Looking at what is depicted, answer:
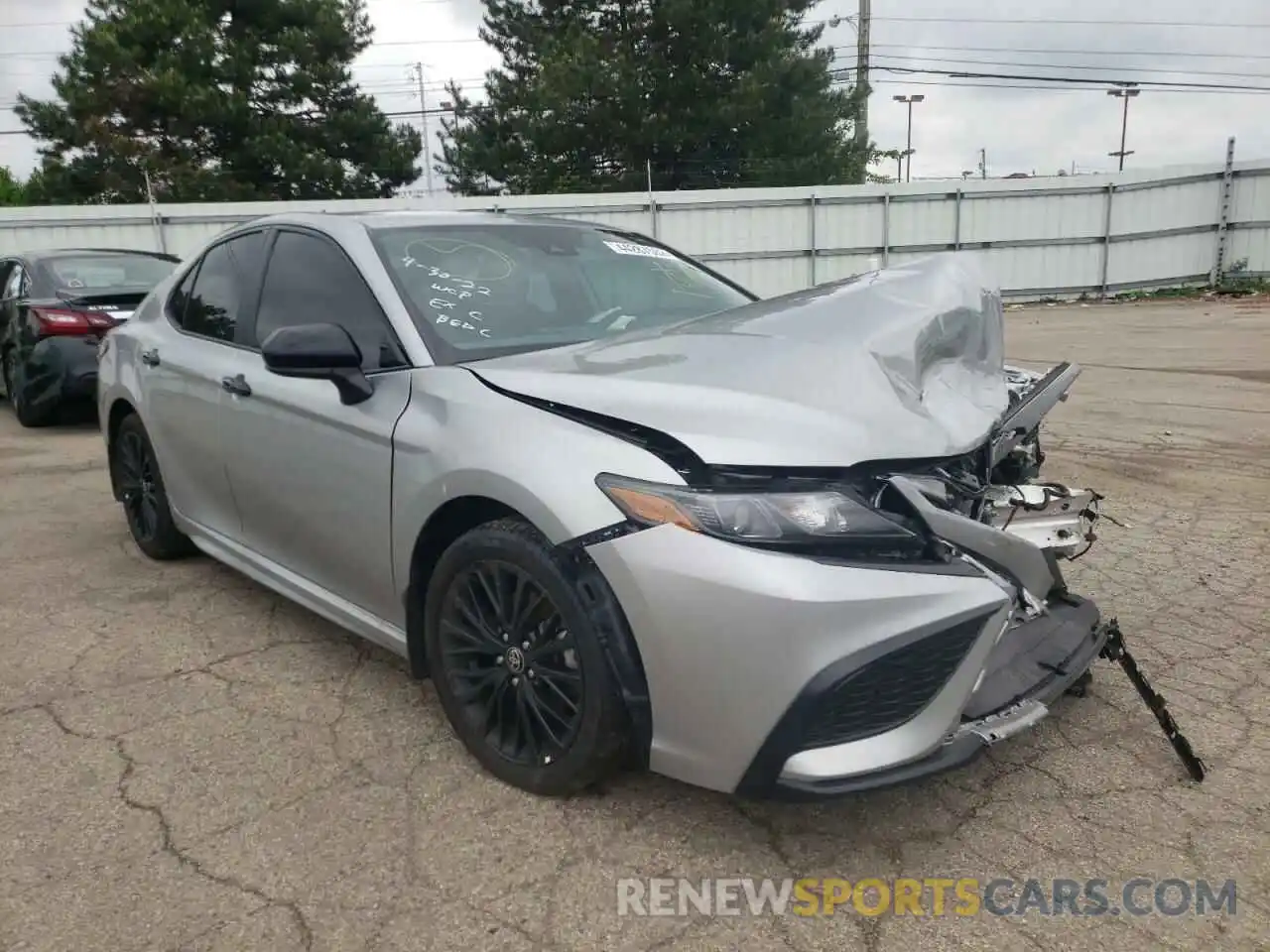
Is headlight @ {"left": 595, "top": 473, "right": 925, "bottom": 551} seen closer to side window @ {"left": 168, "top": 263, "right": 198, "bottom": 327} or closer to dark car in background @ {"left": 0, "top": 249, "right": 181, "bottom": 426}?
side window @ {"left": 168, "top": 263, "right": 198, "bottom": 327}

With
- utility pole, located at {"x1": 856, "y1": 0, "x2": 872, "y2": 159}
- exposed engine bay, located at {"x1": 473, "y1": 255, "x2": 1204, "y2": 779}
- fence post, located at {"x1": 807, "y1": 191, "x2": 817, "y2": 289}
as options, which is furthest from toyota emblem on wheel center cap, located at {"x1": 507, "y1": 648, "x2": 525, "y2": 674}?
utility pole, located at {"x1": 856, "y1": 0, "x2": 872, "y2": 159}

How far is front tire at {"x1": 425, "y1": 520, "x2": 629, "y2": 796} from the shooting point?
211 centimetres

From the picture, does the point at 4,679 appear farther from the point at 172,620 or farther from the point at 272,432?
the point at 272,432

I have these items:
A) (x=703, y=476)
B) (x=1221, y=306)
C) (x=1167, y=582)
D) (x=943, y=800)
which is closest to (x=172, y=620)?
(x=703, y=476)

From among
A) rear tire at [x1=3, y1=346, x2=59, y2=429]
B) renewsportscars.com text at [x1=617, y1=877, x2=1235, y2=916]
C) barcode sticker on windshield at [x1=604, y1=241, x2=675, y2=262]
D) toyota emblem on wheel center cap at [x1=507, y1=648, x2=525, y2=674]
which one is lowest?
renewsportscars.com text at [x1=617, y1=877, x2=1235, y2=916]

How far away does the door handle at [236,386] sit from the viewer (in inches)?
125

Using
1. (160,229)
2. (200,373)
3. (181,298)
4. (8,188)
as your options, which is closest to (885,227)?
(160,229)

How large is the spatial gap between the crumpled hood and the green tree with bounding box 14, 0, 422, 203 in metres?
22.2

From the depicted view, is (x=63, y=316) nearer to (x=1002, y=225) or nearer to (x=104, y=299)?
(x=104, y=299)

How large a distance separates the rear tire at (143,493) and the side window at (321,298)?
3.79ft

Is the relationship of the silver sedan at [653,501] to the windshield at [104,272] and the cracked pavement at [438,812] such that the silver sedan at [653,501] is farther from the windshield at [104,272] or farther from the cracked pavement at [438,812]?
the windshield at [104,272]

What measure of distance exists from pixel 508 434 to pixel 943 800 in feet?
4.67

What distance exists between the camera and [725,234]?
17.1 meters

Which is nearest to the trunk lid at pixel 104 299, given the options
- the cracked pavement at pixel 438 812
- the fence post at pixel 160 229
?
the cracked pavement at pixel 438 812
